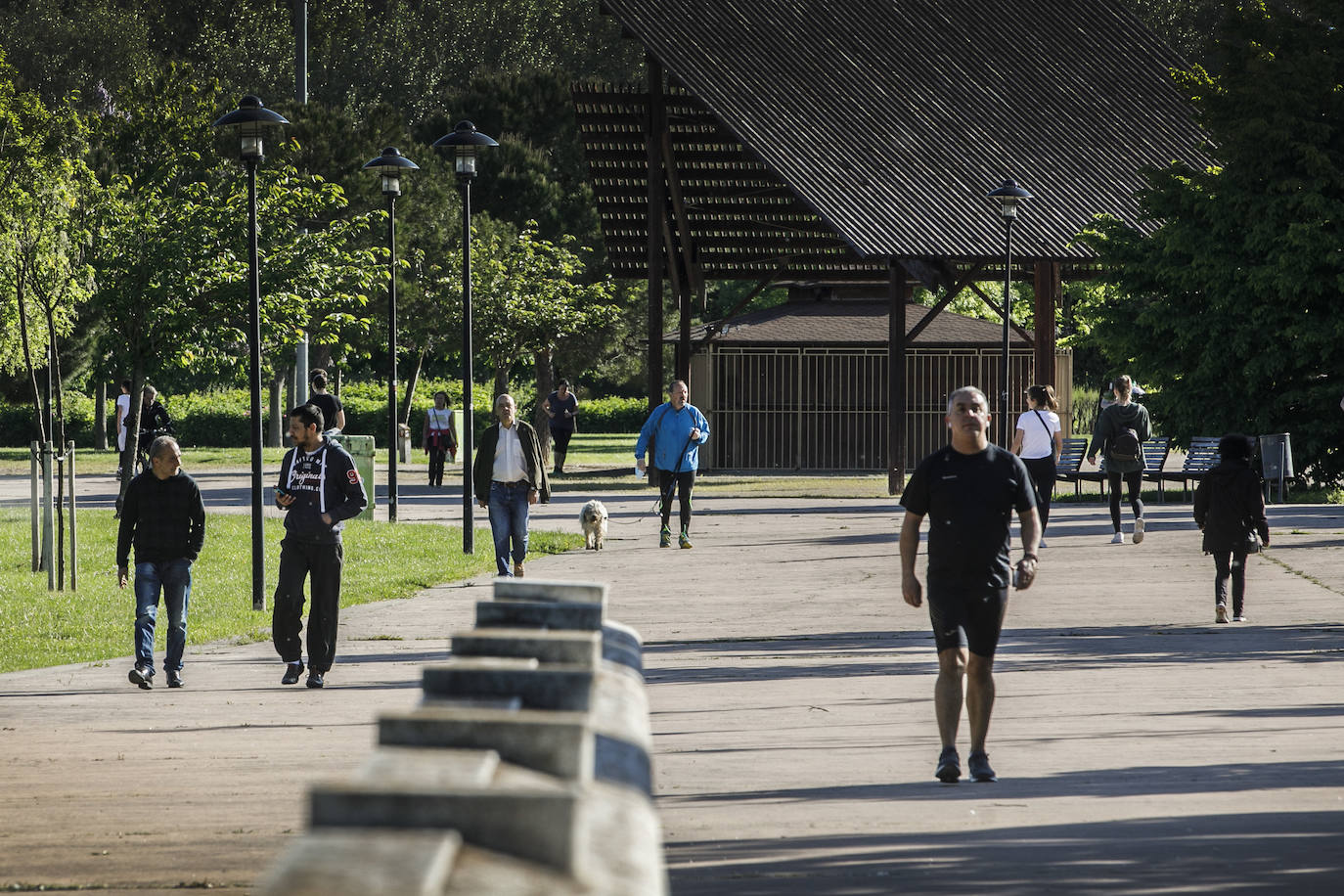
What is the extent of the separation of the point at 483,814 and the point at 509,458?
557 inches

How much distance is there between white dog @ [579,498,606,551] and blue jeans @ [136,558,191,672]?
833 centimetres

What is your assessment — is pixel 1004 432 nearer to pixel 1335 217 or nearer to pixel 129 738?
pixel 1335 217

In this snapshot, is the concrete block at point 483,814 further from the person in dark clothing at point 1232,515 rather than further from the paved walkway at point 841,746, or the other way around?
the person in dark clothing at point 1232,515

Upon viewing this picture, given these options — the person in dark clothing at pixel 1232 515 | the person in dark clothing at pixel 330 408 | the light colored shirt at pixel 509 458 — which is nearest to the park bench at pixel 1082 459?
the person in dark clothing at pixel 330 408

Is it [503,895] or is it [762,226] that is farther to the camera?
[762,226]

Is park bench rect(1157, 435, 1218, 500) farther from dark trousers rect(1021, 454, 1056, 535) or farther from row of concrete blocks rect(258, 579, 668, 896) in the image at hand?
row of concrete blocks rect(258, 579, 668, 896)

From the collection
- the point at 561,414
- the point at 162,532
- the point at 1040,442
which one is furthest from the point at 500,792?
the point at 561,414

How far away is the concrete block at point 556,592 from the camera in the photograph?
404 centimetres

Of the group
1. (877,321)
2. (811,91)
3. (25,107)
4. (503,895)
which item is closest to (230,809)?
(503,895)

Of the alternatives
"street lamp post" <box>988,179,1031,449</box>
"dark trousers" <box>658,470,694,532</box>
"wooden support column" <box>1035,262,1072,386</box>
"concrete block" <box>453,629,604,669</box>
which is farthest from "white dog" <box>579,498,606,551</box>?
"concrete block" <box>453,629,604,669</box>

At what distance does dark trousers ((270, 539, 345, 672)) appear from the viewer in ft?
37.0

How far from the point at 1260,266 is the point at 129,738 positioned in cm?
2288

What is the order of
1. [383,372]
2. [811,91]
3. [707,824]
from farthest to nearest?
[383,372]
[811,91]
[707,824]

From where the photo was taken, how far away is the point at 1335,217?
91.6ft
